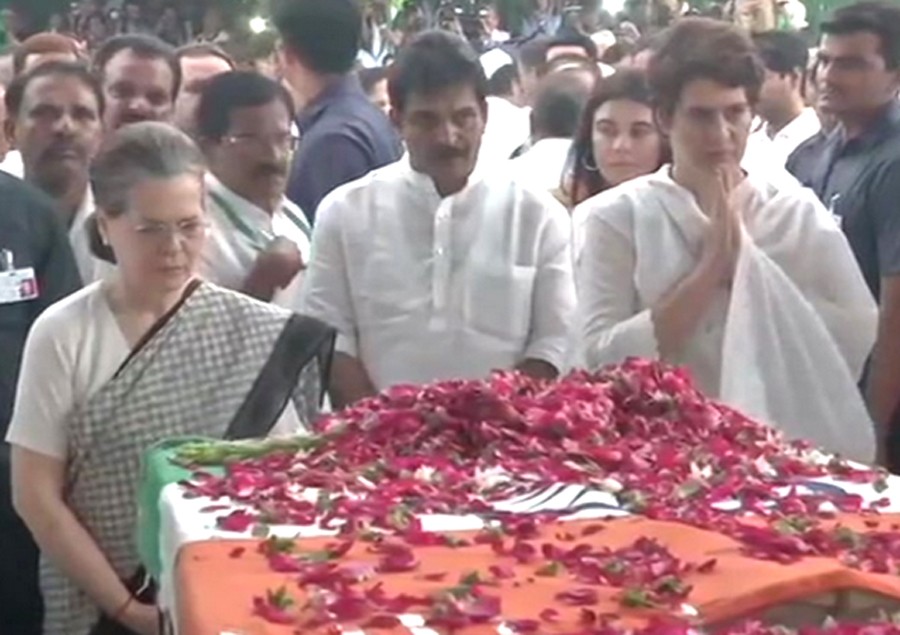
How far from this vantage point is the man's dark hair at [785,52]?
5.16m

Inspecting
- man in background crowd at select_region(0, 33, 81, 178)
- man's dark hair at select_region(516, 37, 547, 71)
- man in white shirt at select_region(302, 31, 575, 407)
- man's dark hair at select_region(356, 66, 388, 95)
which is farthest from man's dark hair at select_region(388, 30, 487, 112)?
man's dark hair at select_region(516, 37, 547, 71)

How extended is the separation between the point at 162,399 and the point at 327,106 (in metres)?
1.49

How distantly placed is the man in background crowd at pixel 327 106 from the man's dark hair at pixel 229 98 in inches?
24.5

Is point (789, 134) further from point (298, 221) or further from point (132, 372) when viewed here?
point (132, 372)

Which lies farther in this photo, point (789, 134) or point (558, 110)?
point (789, 134)

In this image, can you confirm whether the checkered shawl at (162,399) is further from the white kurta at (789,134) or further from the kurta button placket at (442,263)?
the white kurta at (789,134)

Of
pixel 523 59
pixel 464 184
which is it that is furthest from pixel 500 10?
pixel 464 184

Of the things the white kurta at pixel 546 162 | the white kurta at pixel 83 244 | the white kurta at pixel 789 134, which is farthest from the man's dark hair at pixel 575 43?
the white kurta at pixel 83 244

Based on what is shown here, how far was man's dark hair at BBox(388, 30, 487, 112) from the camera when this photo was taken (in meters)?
3.10

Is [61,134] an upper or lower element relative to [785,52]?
upper

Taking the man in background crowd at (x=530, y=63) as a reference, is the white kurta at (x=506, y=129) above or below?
below

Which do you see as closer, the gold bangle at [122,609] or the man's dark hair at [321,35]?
the gold bangle at [122,609]

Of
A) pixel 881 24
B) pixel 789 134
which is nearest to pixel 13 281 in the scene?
pixel 881 24

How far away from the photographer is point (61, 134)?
351 centimetres
